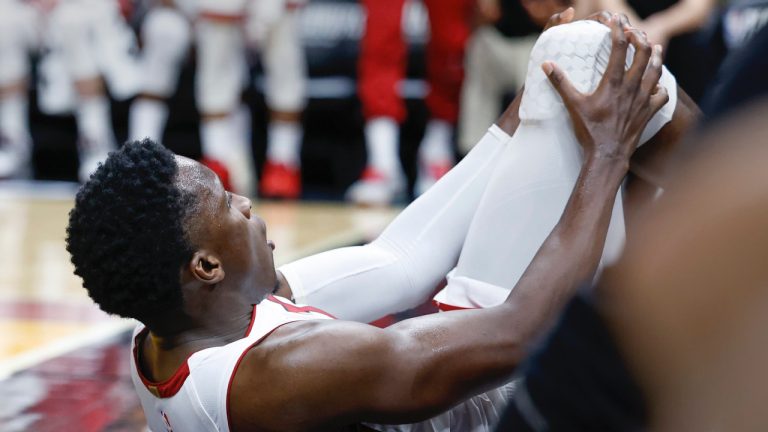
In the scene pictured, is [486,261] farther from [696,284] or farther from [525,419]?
[696,284]

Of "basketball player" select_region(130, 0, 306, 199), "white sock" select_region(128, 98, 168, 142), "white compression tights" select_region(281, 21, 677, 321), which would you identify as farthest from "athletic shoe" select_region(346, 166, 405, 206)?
"white compression tights" select_region(281, 21, 677, 321)

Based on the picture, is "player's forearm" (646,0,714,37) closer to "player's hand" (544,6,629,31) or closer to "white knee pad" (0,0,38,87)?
"player's hand" (544,6,629,31)

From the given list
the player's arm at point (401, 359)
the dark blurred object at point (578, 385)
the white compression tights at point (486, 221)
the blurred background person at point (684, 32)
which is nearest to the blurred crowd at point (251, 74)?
the blurred background person at point (684, 32)

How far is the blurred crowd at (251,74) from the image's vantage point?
4.48 metres

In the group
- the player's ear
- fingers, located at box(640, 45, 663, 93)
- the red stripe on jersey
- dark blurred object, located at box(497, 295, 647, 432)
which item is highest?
fingers, located at box(640, 45, 663, 93)

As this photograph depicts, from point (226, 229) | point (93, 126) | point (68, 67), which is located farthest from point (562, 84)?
point (68, 67)

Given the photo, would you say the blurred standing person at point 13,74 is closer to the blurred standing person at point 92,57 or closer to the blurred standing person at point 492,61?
the blurred standing person at point 92,57

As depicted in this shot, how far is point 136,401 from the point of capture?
1923 mm

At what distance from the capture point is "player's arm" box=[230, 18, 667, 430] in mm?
1030

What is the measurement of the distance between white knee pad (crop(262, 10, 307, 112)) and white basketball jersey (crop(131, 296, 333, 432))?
353cm

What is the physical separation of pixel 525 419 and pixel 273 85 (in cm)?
417

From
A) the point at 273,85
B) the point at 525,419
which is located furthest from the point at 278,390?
the point at 273,85

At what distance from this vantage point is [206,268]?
3.74 feet

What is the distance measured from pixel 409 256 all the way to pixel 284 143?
10.9ft
